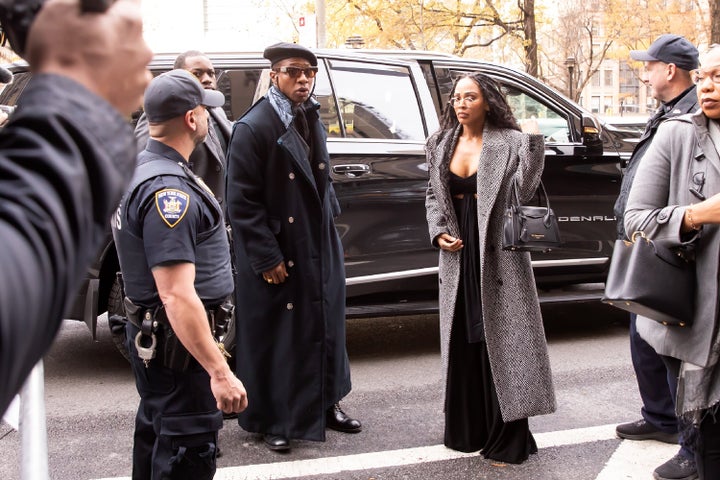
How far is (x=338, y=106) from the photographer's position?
19.7ft

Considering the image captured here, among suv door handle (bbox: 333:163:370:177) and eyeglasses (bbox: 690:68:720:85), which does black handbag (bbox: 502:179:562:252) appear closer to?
eyeglasses (bbox: 690:68:720:85)

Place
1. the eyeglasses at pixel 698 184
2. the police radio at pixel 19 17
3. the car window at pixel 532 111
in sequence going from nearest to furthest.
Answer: the police radio at pixel 19 17, the eyeglasses at pixel 698 184, the car window at pixel 532 111

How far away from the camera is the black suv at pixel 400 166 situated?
581 cm

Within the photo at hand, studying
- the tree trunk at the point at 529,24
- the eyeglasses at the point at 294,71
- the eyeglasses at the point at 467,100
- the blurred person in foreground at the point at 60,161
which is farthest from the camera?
the tree trunk at the point at 529,24

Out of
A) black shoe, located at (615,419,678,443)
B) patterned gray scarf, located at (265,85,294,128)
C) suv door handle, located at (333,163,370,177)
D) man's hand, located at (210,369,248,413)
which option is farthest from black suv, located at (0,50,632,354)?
man's hand, located at (210,369,248,413)

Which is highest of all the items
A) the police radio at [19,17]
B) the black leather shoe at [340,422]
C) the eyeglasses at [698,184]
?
the police radio at [19,17]

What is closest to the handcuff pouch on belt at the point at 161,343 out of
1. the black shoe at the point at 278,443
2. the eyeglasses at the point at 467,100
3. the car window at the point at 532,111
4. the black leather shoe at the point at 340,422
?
the black shoe at the point at 278,443

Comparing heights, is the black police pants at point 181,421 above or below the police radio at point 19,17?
below

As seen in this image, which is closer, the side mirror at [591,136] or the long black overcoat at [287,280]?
the long black overcoat at [287,280]

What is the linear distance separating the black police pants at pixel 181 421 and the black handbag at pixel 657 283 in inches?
59.1

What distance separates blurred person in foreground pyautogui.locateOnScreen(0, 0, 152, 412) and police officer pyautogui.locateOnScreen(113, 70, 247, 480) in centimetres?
195

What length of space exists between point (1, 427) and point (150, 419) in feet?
6.35

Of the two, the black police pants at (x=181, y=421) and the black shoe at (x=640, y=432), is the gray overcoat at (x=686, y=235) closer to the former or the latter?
the black shoe at (x=640, y=432)

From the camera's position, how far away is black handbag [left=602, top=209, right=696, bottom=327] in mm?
3156
